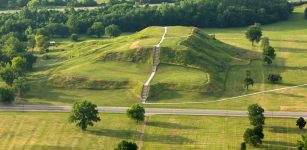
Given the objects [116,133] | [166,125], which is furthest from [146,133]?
[116,133]

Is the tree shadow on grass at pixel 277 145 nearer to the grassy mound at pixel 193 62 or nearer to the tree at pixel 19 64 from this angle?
the grassy mound at pixel 193 62

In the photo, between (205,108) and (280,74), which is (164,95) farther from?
(280,74)

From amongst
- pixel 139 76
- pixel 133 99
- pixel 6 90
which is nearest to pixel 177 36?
pixel 139 76

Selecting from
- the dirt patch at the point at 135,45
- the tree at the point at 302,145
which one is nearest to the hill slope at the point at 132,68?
the dirt patch at the point at 135,45

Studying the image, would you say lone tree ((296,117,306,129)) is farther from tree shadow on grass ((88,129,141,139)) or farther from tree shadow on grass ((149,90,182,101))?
tree shadow on grass ((88,129,141,139))

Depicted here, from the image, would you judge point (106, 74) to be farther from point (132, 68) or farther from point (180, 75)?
point (180, 75)

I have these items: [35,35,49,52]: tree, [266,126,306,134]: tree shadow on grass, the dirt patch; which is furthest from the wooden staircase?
[35,35,49,52]: tree

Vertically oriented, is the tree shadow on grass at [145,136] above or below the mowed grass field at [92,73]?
below

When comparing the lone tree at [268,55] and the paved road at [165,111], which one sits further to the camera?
the lone tree at [268,55]
